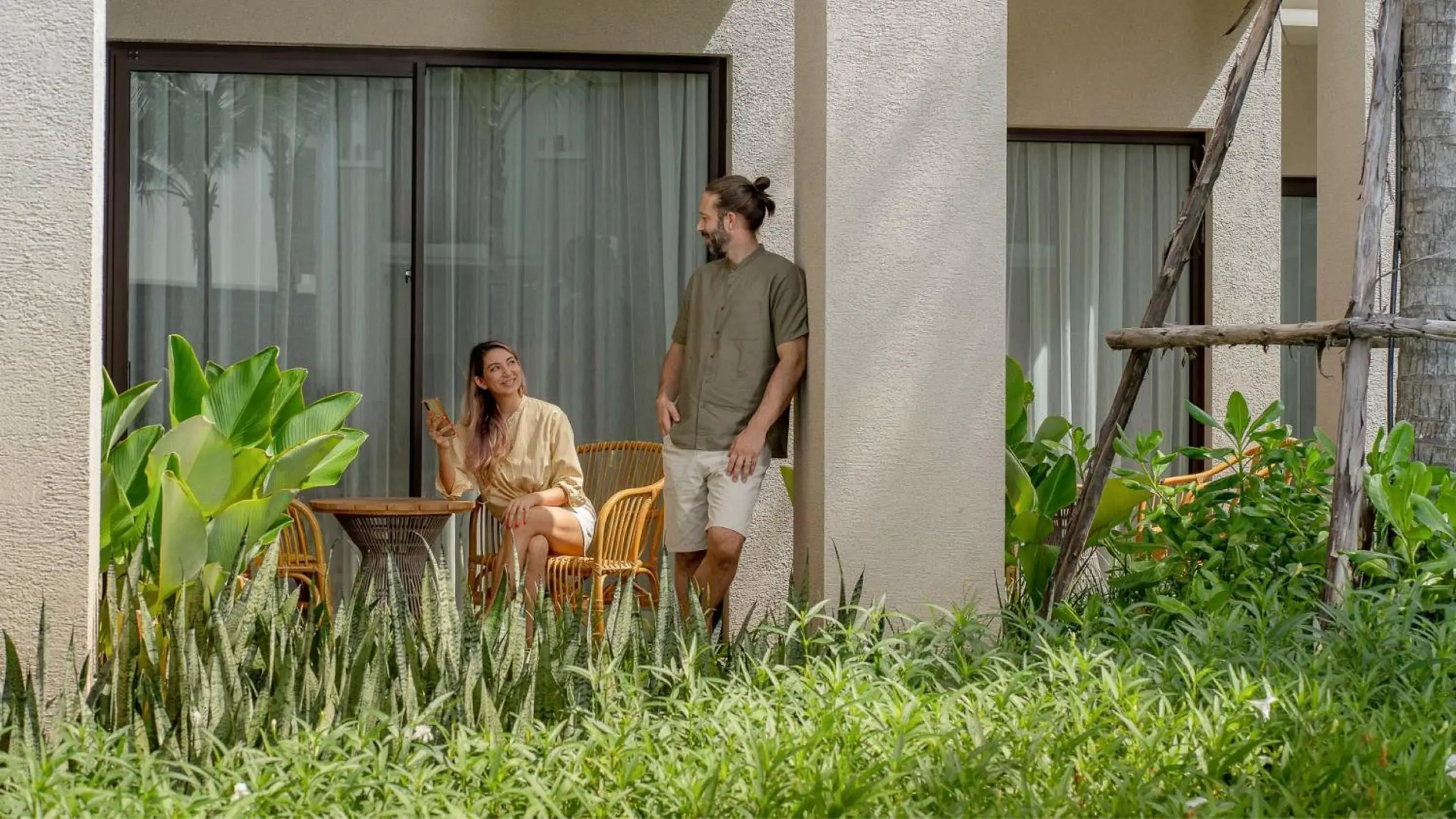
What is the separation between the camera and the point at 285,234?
656cm

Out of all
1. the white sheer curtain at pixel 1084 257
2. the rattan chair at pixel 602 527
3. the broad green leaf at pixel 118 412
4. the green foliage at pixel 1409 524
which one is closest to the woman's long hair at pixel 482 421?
the rattan chair at pixel 602 527

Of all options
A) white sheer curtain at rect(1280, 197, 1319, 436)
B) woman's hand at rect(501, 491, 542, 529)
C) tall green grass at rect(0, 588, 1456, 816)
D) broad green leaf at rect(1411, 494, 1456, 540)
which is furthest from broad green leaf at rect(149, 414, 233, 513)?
white sheer curtain at rect(1280, 197, 1319, 436)

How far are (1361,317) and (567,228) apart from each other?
3.57m

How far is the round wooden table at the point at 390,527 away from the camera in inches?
213

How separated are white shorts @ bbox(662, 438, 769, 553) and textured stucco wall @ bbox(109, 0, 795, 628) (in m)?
1.28

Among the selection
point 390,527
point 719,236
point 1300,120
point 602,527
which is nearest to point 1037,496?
point 719,236

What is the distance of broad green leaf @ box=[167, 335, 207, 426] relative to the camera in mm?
4789

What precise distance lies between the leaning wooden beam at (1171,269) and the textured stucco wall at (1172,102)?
8.70 feet

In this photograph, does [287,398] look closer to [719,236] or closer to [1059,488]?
[719,236]

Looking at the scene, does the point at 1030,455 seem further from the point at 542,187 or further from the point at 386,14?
the point at 386,14

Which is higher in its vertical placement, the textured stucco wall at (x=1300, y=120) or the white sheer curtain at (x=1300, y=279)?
the textured stucco wall at (x=1300, y=120)

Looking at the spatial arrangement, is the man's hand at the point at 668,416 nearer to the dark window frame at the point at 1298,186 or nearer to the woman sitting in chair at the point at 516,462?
the woman sitting in chair at the point at 516,462

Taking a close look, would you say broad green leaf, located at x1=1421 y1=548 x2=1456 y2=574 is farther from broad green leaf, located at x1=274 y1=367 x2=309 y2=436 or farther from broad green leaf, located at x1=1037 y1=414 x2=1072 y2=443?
broad green leaf, located at x1=274 y1=367 x2=309 y2=436

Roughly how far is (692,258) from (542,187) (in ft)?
2.42
